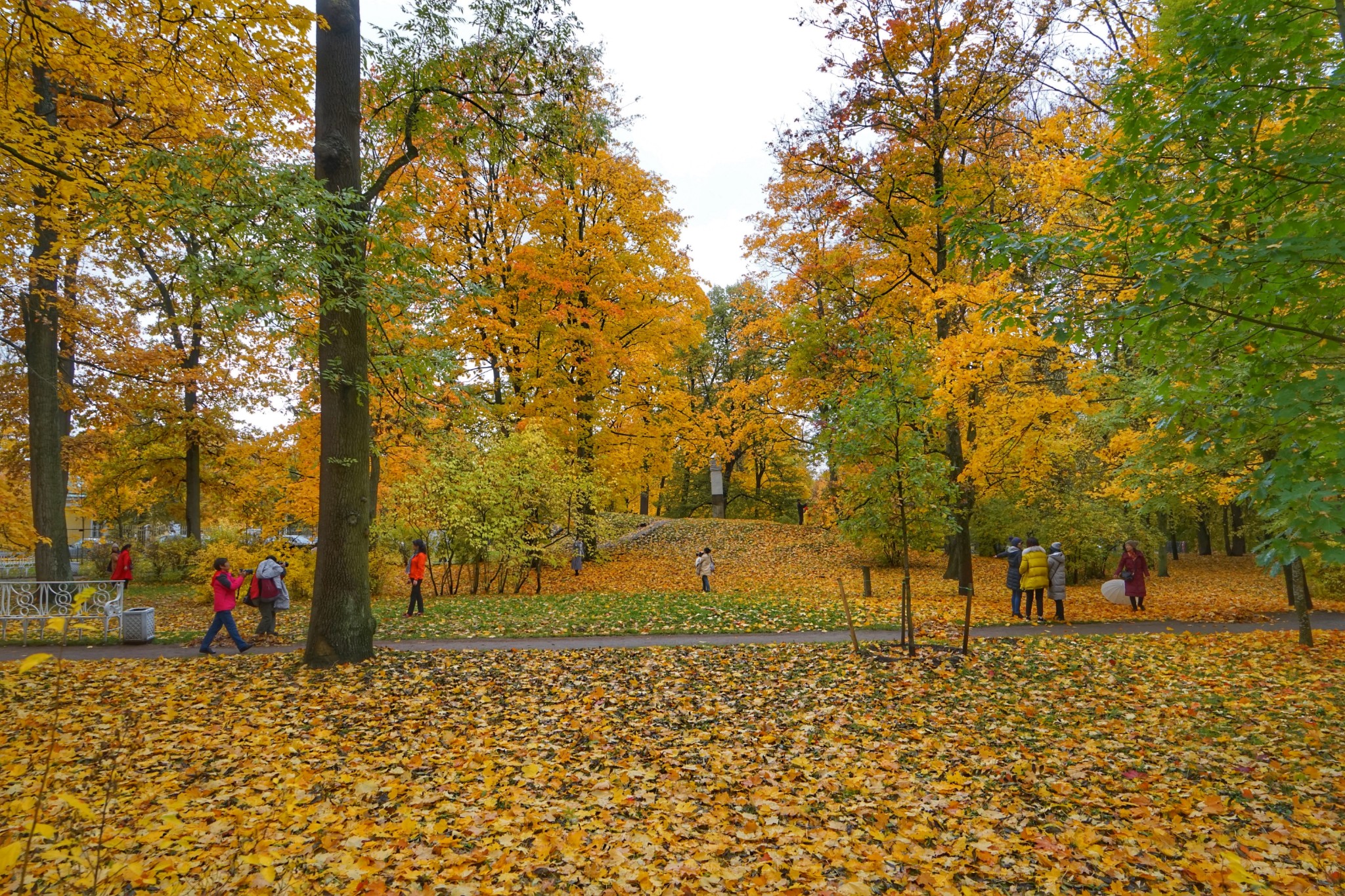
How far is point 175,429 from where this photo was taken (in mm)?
19188

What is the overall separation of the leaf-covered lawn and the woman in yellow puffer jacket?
3702 mm

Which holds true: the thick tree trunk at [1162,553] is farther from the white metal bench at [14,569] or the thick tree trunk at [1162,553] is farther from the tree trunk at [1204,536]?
the white metal bench at [14,569]

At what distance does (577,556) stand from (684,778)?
13542 millimetres

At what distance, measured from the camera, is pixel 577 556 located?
18.3m

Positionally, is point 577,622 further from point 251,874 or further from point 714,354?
point 714,354

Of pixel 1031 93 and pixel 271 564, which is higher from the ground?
pixel 1031 93

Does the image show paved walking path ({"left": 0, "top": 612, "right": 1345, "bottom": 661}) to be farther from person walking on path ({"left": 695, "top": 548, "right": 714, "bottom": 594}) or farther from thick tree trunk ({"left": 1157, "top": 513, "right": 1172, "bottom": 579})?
thick tree trunk ({"left": 1157, "top": 513, "right": 1172, "bottom": 579})

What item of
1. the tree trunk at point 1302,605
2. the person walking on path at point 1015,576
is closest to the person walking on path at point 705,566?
the person walking on path at point 1015,576

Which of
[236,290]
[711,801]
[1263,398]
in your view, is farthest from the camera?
[236,290]

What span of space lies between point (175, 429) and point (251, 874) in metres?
20.0

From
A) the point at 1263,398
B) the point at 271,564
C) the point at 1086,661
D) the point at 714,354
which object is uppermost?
the point at 714,354

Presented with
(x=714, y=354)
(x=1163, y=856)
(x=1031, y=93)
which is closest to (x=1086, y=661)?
(x=1163, y=856)

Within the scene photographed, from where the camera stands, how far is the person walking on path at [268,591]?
10.3 m

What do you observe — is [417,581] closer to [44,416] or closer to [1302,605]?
[44,416]
